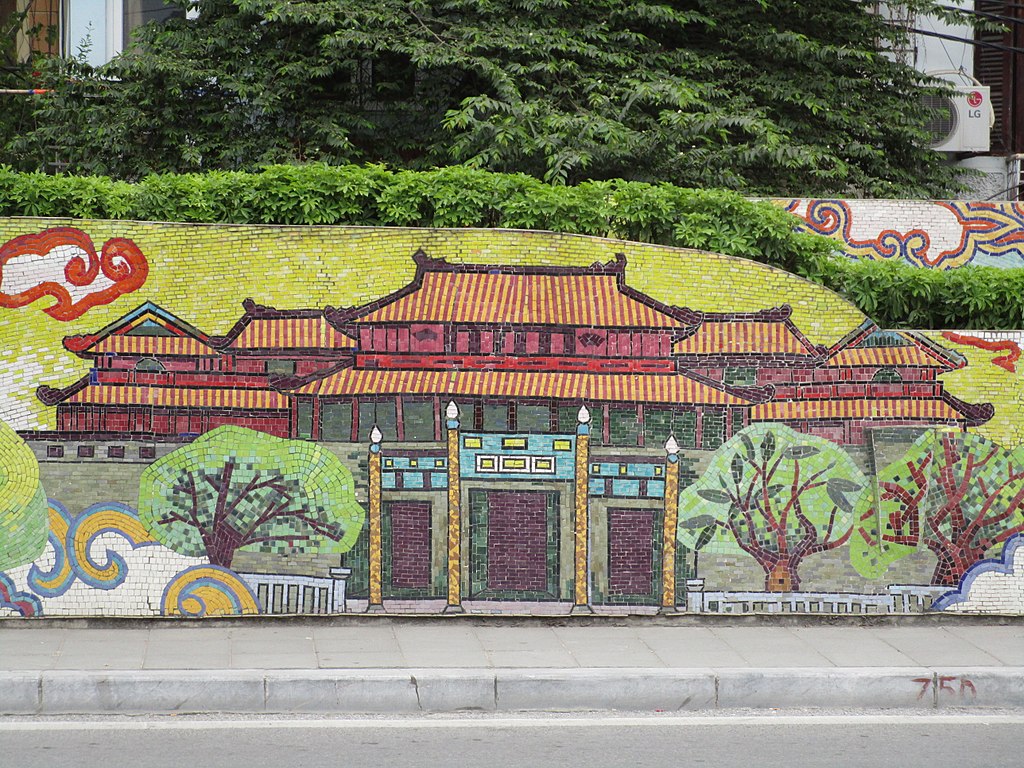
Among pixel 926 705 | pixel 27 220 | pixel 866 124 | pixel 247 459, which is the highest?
pixel 866 124

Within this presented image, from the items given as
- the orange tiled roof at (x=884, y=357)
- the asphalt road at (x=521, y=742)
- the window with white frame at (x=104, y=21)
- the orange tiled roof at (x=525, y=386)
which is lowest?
the asphalt road at (x=521, y=742)

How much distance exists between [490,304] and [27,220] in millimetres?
3047

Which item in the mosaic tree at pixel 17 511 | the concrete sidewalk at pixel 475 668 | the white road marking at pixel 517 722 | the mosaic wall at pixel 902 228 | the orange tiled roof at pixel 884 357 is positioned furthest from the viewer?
the mosaic wall at pixel 902 228

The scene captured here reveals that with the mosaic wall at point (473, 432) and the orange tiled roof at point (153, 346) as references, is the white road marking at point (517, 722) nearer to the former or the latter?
the mosaic wall at point (473, 432)

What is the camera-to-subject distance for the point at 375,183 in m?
8.17

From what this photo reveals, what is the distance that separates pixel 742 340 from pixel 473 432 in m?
1.92

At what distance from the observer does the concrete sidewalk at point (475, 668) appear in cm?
647

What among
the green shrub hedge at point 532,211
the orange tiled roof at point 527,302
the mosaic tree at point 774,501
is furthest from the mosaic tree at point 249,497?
the mosaic tree at point 774,501

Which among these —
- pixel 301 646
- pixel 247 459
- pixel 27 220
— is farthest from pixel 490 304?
pixel 27 220

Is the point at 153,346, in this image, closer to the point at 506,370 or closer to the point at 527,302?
the point at 506,370

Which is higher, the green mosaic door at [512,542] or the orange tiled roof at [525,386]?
the orange tiled roof at [525,386]

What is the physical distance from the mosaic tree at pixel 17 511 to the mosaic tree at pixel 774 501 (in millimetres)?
4191

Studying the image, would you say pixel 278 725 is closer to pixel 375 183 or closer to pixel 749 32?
pixel 375 183

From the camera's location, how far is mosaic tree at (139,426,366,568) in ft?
25.4
